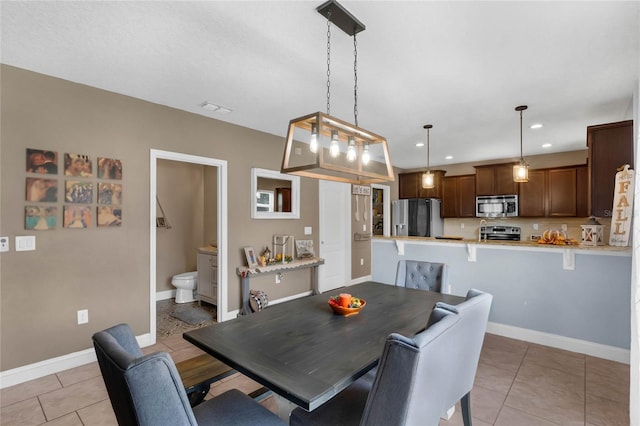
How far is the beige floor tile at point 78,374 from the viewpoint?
8.40ft

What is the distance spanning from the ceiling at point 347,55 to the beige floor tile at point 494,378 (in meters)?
2.59

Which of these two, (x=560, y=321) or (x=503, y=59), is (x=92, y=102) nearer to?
(x=503, y=59)

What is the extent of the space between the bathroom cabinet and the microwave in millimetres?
5181

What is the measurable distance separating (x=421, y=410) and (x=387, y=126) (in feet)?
12.0

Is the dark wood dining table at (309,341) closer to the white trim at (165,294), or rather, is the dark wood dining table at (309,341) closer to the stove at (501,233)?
the white trim at (165,294)

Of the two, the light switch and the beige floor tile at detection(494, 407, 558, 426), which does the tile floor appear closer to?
the beige floor tile at detection(494, 407, 558, 426)

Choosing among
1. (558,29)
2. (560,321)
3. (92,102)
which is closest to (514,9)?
(558,29)

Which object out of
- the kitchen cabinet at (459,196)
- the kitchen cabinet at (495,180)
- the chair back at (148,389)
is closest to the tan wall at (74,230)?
the chair back at (148,389)

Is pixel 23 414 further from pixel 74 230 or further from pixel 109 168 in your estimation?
pixel 109 168

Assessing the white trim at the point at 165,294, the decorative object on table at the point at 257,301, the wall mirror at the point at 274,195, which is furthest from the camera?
the white trim at the point at 165,294

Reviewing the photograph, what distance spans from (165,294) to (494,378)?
187 inches

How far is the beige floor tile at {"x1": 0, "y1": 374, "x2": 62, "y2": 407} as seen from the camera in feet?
7.53

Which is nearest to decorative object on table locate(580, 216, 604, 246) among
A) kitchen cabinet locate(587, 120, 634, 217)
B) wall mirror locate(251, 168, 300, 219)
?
kitchen cabinet locate(587, 120, 634, 217)

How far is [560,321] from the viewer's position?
314 centimetres
